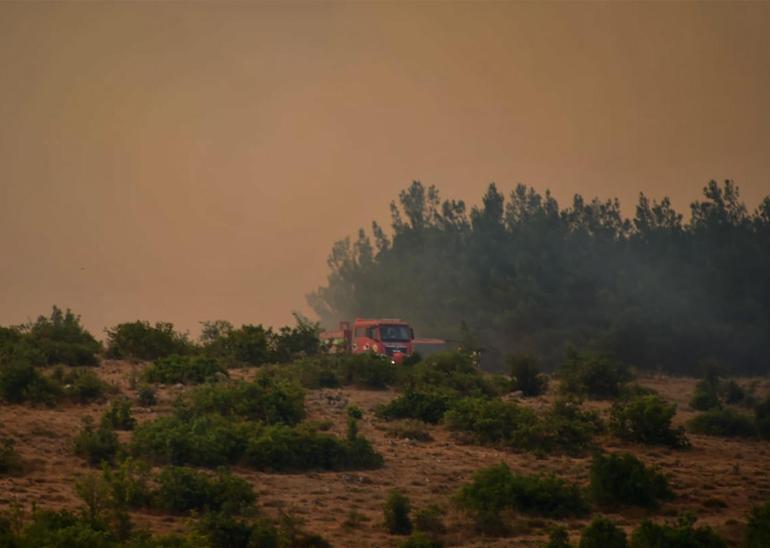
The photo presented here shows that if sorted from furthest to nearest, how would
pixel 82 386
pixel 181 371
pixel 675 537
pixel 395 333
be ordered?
pixel 395 333, pixel 181 371, pixel 82 386, pixel 675 537

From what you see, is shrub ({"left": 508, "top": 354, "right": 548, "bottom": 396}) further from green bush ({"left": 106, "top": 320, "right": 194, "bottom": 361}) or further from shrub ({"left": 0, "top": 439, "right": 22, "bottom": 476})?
shrub ({"left": 0, "top": 439, "right": 22, "bottom": 476})

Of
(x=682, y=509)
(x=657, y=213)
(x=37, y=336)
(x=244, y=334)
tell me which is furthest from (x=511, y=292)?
(x=682, y=509)

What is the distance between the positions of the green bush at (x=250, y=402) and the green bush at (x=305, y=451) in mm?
2408

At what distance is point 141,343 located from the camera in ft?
132

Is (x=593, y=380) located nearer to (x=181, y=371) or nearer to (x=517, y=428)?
(x=517, y=428)

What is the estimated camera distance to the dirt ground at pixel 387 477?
2298 centimetres

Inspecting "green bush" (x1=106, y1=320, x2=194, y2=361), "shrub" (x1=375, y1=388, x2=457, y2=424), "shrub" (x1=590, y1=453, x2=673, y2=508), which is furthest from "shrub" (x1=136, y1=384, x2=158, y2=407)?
"shrub" (x1=590, y1=453, x2=673, y2=508)

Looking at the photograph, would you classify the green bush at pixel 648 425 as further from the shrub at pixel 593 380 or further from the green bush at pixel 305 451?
the shrub at pixel 593 380

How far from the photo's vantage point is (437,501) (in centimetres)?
2542

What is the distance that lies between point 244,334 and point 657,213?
5037cm

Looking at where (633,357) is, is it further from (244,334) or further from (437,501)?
(437,501)

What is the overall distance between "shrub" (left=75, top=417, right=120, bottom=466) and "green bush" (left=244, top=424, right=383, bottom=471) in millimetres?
2914

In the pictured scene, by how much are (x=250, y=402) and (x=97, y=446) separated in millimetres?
5999

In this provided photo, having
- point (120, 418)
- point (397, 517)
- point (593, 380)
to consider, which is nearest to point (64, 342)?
point (120, 418)
